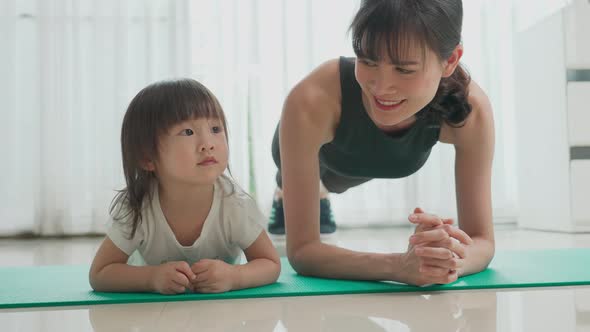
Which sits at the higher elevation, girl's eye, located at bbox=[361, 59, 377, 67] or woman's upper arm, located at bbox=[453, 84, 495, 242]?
girl's eye, located at bbox=[361, 59, 377, 67]

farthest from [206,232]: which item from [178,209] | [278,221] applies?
[278,221]

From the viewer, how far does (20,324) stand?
1.00m

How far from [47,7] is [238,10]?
38.2 inches

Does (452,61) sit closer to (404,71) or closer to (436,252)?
(404,71)

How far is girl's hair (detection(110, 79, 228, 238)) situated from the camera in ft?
4.20

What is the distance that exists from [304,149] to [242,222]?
0.21 meters

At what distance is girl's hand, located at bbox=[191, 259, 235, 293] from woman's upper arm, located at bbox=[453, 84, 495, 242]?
580mm

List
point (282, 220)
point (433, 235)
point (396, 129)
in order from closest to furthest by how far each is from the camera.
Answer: point (433, 235)
point (396, 129)
point (282, 220)

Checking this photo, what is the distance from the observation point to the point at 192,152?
127 centimetres

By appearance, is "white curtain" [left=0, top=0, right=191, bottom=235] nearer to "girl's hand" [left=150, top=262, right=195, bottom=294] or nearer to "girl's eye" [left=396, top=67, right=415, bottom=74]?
"girl's hand" [left=150, top=262, right=195, bottom=294]

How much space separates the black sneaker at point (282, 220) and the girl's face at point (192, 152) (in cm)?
132

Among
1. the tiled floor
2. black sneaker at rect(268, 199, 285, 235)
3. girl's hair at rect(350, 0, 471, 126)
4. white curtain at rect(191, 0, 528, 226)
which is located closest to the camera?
the tiled floor

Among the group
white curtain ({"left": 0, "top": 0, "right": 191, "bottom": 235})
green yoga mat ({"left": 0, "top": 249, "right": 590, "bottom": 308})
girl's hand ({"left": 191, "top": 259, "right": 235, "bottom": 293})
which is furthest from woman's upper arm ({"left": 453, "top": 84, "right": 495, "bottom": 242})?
white curtain ({"left": 0, "top": 0, "right": 191, "bottom": 235})

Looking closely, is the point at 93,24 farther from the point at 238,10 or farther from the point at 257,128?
the point at 257,128
